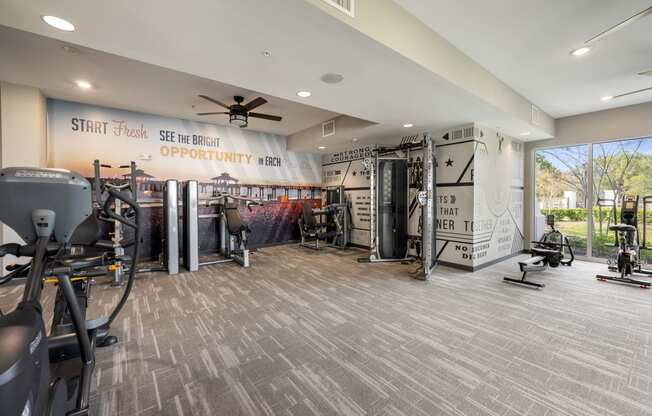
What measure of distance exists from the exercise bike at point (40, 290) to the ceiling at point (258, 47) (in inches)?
53.8

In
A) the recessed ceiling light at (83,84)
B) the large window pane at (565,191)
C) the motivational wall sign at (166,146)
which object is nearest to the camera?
the recessed ceiling light at (83,84)

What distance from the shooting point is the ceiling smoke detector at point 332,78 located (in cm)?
301

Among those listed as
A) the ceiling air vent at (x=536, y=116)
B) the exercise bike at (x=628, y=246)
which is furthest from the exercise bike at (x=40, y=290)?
the exercise bike at (x=628, y=246)

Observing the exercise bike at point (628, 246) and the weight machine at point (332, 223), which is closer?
the exercise bike at point (628, 246)

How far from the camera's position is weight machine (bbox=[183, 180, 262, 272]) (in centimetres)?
496

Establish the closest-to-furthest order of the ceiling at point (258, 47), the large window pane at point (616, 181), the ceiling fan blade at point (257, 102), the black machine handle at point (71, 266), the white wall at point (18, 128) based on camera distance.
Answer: the black machine handle at point (71, 266) < the ceiling at point (258, 47) < the white wall at point (18, 128) < the ceiling fan blade at point (257, 102) < the large window pane at point (616, 181)

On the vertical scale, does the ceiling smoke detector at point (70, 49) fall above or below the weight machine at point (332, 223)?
above

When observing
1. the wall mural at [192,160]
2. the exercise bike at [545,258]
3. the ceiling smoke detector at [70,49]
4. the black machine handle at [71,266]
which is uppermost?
the ceiling smoke detector at [70,49]

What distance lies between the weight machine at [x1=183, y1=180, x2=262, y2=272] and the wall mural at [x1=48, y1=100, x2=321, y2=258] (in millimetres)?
366

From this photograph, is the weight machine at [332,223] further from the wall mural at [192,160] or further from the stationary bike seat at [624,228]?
the stationary bike seat at [624,228]

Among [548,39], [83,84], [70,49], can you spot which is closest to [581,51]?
[548,39]

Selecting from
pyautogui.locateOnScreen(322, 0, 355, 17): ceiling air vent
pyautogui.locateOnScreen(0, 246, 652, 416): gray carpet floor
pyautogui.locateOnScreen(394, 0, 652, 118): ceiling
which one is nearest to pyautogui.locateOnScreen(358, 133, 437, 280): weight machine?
pyautogui.locateOnScreen(0, 246, 652, 416): gray carpet floor

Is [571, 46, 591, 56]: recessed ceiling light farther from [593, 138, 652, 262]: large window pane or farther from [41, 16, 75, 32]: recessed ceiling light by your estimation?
[41, 16, 75, 32]: recessed ceiling light

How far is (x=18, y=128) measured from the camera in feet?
13.0
